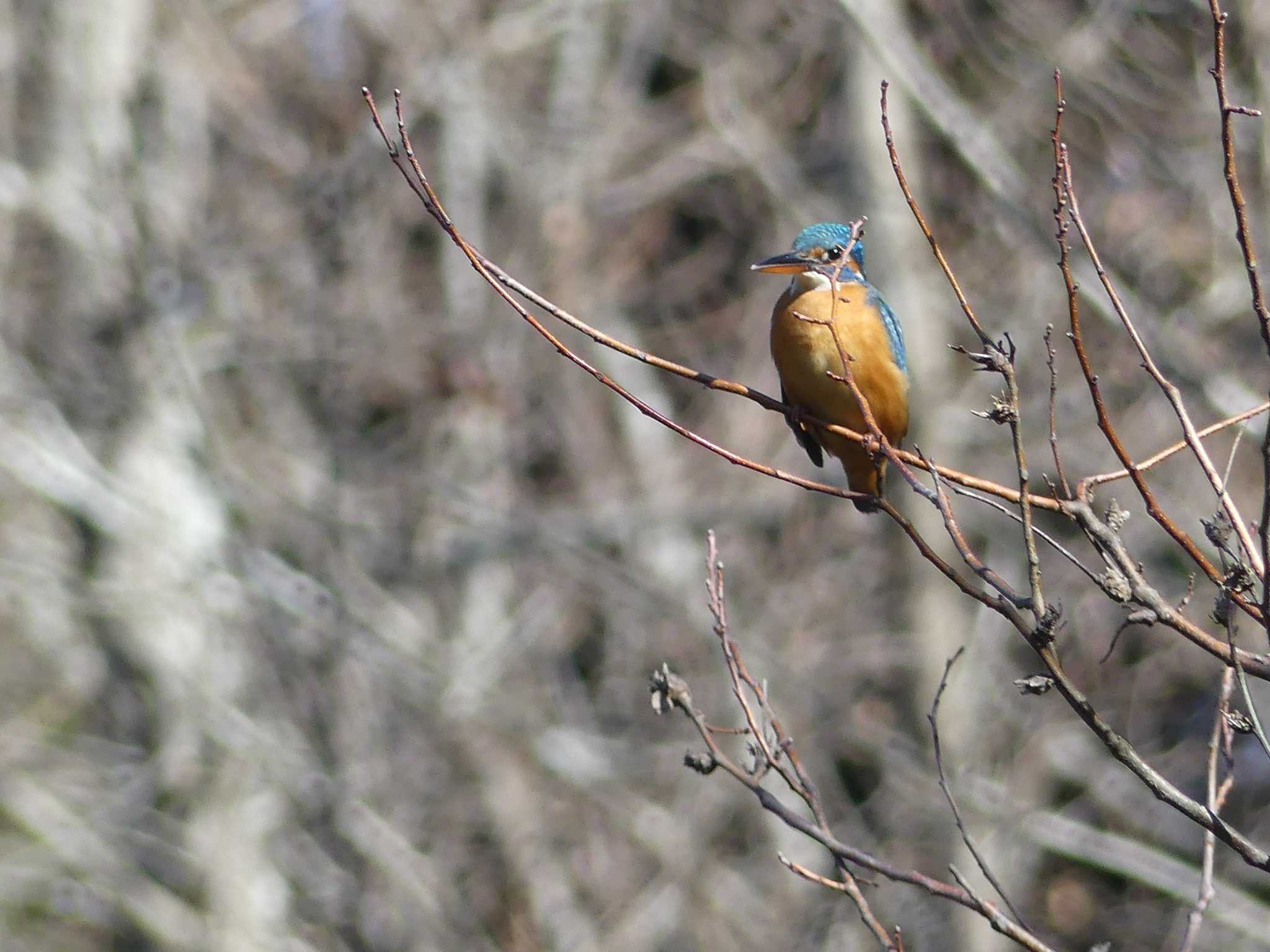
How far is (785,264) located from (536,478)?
724 centimetres

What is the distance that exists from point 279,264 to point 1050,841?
20.2 feet

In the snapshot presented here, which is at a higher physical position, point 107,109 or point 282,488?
point 107,109

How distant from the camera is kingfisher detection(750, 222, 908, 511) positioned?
411cm

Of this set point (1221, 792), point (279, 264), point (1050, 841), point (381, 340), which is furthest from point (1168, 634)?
point (1221, 792)

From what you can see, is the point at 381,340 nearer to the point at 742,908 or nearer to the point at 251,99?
the point at 251,99

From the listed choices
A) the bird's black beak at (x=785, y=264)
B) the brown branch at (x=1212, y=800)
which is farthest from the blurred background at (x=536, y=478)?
the brown branch at (x=1212, y=800)

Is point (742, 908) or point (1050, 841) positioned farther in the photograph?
point (742, 908)

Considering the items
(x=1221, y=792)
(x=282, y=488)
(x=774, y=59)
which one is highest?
(x=774, y=59)

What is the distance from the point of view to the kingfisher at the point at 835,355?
13.5 feet

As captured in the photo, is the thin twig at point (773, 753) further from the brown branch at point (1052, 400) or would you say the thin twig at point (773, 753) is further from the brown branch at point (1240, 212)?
the brown branch at point (1240, 212)

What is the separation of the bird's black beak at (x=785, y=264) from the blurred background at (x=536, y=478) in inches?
123

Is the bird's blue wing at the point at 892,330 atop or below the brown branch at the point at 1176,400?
atop

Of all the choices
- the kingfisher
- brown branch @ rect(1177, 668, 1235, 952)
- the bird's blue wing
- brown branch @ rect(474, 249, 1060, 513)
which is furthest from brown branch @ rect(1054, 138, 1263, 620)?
the bird's blue wing

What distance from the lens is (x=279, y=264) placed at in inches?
364
